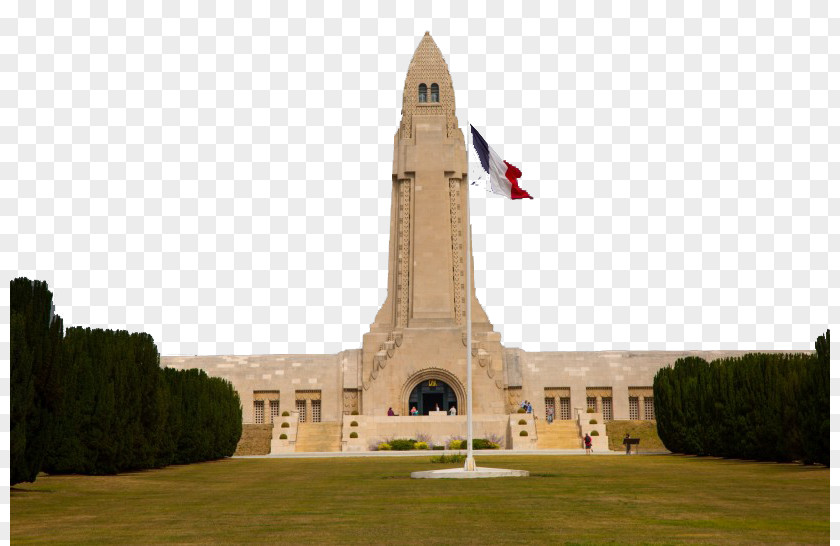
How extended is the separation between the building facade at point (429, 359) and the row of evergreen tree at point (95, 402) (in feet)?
74.1

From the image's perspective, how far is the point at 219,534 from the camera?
570 inches

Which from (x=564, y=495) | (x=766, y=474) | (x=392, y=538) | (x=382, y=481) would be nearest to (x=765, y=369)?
(x=766, y=474)

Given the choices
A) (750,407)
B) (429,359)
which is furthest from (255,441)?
(750,407)

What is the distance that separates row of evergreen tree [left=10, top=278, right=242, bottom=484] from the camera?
2403 centimetres

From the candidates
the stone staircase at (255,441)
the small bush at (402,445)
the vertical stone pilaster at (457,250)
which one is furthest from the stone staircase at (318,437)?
the vertical stone pilaster at (457,250)

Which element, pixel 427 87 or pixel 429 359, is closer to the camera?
pixel 429 359

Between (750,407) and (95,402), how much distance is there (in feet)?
73.4

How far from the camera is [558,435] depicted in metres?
59.6

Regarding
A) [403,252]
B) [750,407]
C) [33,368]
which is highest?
[403,252]

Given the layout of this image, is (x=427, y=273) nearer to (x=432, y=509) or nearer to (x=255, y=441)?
(x=255, y=441)

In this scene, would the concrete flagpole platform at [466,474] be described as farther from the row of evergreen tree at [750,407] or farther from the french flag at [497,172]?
the row of evergreen tree at [750,407]

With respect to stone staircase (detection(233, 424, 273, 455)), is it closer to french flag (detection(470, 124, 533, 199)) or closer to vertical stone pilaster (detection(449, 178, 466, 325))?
vertical stone pilaster (detection(449, 178, 466, 325))

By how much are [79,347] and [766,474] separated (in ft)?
60.2

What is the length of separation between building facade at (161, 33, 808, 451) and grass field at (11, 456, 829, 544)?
40539mm
